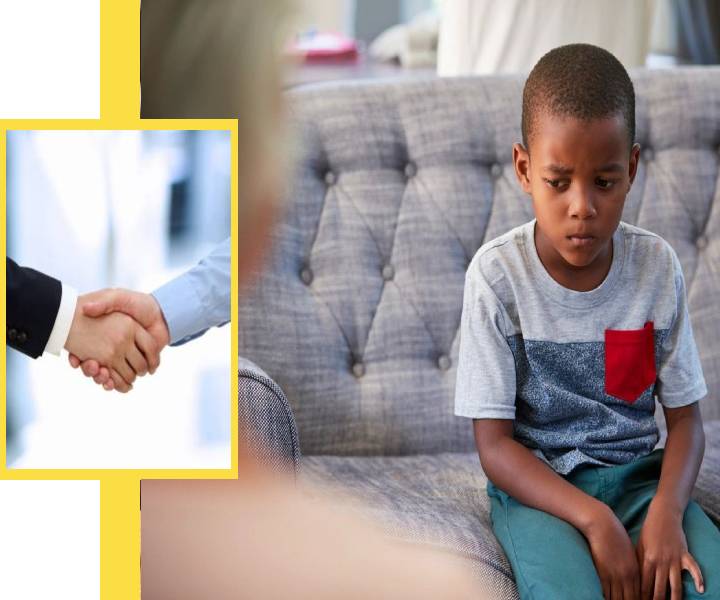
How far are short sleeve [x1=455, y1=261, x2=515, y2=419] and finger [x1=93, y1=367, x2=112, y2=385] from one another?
476mm

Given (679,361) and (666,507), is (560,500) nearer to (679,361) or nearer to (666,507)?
(666,507)

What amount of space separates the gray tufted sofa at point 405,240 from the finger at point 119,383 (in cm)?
62

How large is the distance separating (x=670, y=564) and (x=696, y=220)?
2.56ft

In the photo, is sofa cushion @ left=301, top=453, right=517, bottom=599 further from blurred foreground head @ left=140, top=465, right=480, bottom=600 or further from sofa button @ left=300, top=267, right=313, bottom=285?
sofa button @ left=300, top=267, right=313, bottom=285

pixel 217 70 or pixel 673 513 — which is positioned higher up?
pixel 217 70

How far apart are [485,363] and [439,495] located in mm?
252

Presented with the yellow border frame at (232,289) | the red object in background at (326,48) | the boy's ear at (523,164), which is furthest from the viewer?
the red object in background at (326,48)

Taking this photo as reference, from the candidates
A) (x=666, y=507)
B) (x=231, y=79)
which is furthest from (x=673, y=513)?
(x=231, y=79)

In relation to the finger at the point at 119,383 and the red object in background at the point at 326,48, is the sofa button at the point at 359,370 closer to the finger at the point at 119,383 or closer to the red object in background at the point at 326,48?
the finger at the point at 119,383

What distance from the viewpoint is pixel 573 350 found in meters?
1.34

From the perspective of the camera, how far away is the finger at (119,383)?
1042 millimetres

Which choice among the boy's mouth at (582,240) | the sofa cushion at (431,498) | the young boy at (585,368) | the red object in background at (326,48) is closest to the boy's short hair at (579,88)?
the young boy at (585,368)

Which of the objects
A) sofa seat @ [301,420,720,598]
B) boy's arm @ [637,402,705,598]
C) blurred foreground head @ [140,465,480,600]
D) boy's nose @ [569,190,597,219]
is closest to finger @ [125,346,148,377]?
blurred foreground head @ [140,465,480,600]

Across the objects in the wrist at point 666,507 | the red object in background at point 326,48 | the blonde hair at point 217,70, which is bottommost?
the wrist at point 666,507
